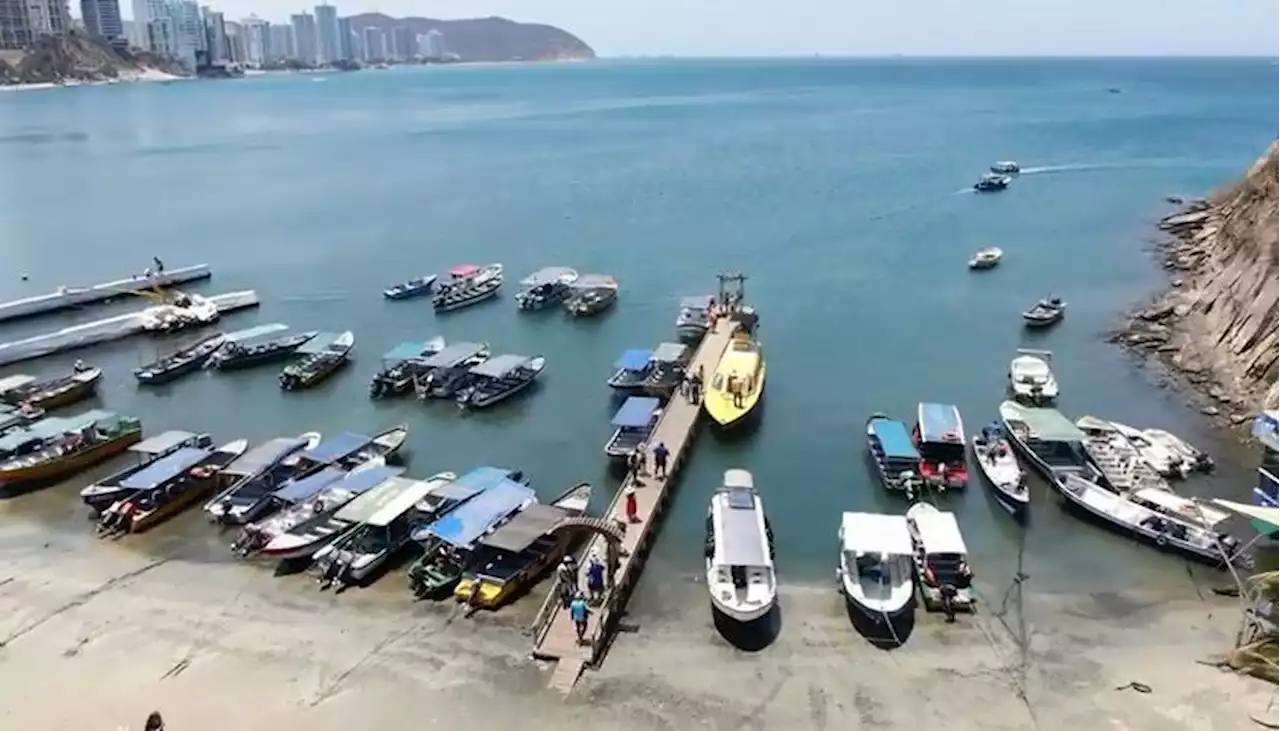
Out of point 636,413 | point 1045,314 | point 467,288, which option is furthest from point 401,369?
point 1045,314

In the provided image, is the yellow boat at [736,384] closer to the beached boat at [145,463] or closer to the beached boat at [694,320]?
the beached boat at [694,320]

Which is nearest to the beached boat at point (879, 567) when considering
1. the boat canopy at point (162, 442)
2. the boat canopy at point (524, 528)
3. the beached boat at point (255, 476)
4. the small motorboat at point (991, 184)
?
the boat canopy at point (524, 528)

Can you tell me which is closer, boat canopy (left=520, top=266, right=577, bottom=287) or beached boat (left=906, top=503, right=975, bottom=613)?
beached boat (left=906, top=503, right=975, bottom=613)

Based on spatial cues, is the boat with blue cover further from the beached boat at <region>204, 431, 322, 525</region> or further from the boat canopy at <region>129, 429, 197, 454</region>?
the boat canopy at <region>129, 429, 197, 454</region>

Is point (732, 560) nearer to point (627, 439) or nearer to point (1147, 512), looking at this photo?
point (627, 439)

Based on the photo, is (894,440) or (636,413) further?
(636,413)

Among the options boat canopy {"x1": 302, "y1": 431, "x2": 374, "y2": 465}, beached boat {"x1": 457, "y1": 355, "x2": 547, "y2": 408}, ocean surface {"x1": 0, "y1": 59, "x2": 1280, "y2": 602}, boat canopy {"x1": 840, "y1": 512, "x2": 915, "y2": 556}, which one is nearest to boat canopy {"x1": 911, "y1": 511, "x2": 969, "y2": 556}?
boat canopy {"x1": 840, "y1": 512, "x2": 915, "y2": 556}

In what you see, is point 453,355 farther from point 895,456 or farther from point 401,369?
point 895,456
